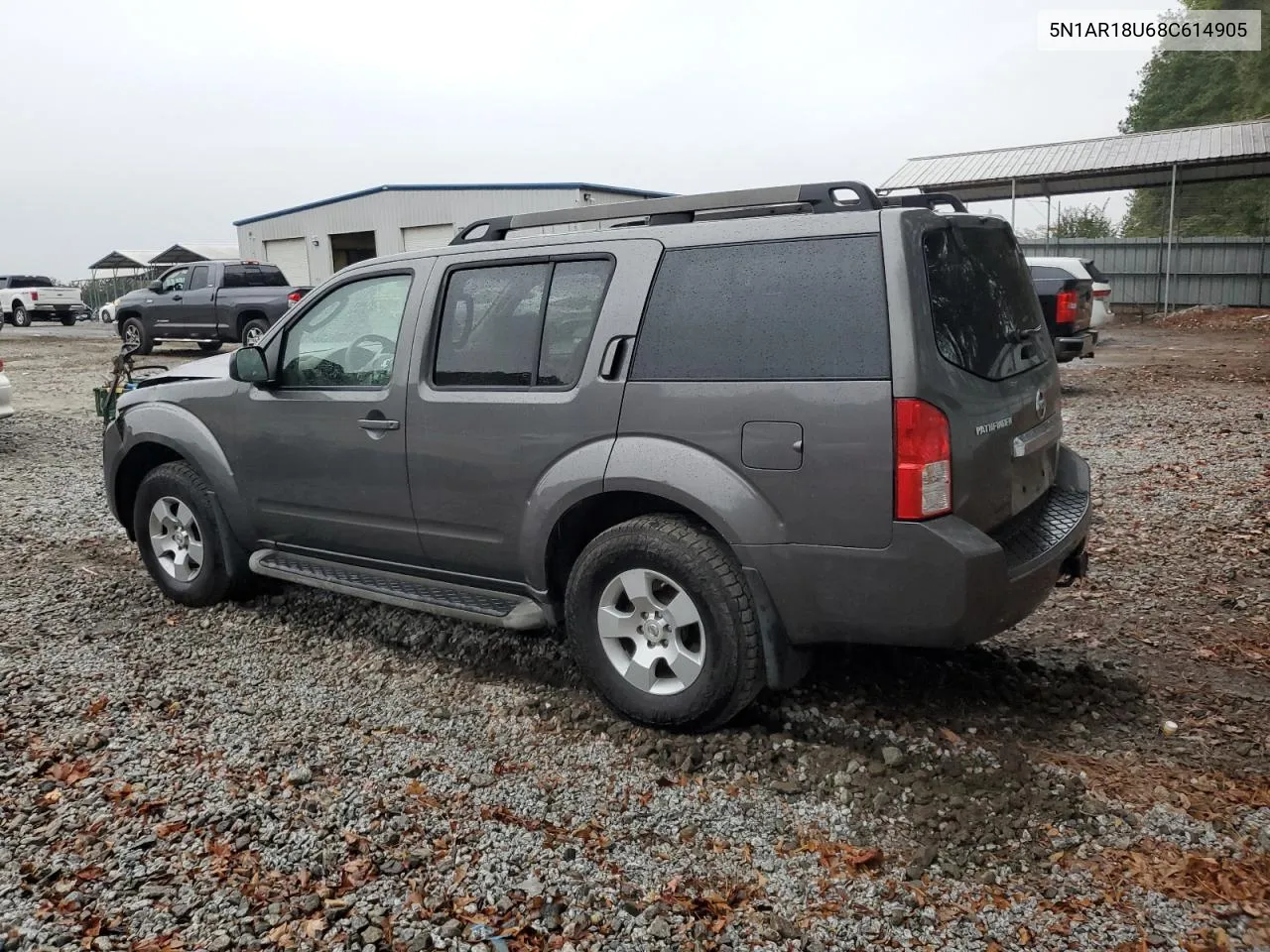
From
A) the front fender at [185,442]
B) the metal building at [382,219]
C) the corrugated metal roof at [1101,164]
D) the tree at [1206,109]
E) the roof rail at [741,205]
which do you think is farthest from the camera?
the tree at [1206,109]

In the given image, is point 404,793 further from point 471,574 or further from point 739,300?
point 739,300

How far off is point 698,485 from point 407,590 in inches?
60.9

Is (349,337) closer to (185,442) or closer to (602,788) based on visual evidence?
(185,442)

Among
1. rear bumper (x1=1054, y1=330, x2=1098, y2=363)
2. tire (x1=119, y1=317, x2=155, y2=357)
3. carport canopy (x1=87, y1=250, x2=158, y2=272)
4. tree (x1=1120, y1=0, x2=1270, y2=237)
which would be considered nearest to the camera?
rear bumper (x1=1054, y1=330, x2=1098, y2=363)

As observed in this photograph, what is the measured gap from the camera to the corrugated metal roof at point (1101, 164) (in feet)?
79.6

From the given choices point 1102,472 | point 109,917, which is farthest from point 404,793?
point 1102,472

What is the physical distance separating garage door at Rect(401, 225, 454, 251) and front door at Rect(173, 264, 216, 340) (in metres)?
9.17

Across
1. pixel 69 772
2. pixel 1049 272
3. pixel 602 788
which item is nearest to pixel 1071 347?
pixel 1049 272

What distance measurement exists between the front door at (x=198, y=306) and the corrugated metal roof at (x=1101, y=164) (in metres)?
16.5

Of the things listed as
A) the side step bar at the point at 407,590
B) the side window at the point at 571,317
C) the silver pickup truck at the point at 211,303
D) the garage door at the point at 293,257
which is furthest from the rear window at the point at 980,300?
the garage door at the point at 293,257

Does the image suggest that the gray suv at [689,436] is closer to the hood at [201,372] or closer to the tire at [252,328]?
the hood at [201,372]

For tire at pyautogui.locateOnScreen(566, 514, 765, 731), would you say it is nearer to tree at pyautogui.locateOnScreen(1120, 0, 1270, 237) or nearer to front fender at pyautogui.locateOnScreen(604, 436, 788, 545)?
front fender at pyautogui.locateOnScreen(604, 436, 788, 545)

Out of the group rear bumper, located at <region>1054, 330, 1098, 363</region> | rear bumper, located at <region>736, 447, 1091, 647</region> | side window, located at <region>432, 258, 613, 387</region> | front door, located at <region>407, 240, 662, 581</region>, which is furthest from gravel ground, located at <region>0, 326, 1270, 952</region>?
rear bumper, located at <region>1054, 330, 1098, 363</region>

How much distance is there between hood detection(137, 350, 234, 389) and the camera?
5234mm
